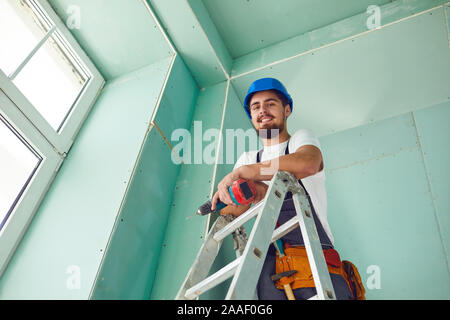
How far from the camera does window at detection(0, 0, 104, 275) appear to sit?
5.50 ft

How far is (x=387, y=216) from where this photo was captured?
8.04ft

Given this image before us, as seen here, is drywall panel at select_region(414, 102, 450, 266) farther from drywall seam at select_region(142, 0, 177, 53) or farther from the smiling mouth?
drywall seam at select_region(142, 0, 177, 53)

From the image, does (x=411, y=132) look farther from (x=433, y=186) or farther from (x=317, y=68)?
(x=317, y=68)

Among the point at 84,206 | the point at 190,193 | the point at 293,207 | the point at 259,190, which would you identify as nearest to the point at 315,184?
the point at 293,207

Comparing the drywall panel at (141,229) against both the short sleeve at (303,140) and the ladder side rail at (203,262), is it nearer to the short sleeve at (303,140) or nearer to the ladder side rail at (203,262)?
the ladder side rail at (203,262)

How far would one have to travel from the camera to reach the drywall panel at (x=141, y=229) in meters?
1.41

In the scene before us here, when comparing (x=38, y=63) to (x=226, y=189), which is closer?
(x=226, y=189)

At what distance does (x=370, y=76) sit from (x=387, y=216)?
1.15 metres

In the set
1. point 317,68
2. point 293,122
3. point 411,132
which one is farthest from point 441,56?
point 293,122

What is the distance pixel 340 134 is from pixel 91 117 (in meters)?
2.25

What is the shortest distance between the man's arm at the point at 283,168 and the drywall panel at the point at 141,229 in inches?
20.1
